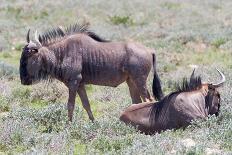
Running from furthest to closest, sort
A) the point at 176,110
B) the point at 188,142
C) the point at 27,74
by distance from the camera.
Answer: the point at 27,74 → the point at 176,110 → the point at 188,142

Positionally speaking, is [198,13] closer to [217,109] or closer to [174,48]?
[174,48]

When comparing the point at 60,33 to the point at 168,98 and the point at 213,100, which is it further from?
the point at 213,100

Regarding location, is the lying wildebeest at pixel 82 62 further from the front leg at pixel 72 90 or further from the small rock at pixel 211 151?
the small rock at pixel 211 151

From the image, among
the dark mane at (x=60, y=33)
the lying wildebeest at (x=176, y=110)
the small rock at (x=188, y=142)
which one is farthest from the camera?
the dark mane at (x=60, y=33)

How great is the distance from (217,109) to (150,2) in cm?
2192

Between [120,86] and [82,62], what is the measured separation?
3.71 m

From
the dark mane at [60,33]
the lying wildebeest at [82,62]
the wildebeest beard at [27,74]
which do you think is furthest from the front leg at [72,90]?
the dark mane at [60,33]

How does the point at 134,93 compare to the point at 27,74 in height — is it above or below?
below

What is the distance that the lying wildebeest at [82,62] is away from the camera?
9141mm

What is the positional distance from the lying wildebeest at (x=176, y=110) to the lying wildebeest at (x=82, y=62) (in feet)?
2.77

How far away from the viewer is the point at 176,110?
8422mm

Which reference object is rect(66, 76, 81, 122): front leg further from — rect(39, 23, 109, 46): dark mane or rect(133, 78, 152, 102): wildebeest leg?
rect(133, 78, 152, 102): wildebeest leg

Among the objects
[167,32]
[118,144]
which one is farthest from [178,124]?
[167,32]

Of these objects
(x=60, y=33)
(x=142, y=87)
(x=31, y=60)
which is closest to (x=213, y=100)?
(x=142, y=87)
